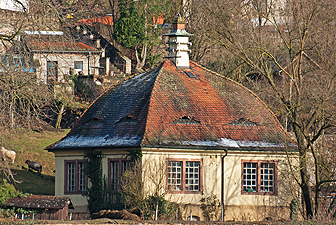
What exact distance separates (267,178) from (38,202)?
11786 mm

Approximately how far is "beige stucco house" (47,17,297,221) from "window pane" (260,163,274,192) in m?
0.05

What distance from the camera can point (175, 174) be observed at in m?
27.6

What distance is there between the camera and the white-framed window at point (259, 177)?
2880cm

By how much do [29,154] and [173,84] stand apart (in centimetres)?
1220

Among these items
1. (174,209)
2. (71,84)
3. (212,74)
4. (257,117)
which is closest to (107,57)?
(71,84)

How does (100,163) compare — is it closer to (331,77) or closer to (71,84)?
(331,77)

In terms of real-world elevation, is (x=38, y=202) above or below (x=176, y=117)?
below

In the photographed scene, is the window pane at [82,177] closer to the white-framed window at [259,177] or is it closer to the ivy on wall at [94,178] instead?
the ivy on wall at [94,178]

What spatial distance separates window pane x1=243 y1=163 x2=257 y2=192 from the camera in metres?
28.8

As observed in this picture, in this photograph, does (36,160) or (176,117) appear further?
(36,160)

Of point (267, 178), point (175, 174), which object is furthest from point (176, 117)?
point (267, 178)

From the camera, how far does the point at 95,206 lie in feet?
93.1

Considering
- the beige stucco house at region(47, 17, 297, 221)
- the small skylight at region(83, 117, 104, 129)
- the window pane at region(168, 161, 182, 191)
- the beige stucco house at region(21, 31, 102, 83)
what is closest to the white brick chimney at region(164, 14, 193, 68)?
the beige stucco house at region(47, 17, 297, 221)

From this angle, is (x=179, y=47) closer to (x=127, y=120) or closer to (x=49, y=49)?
(x=127, y=120)
